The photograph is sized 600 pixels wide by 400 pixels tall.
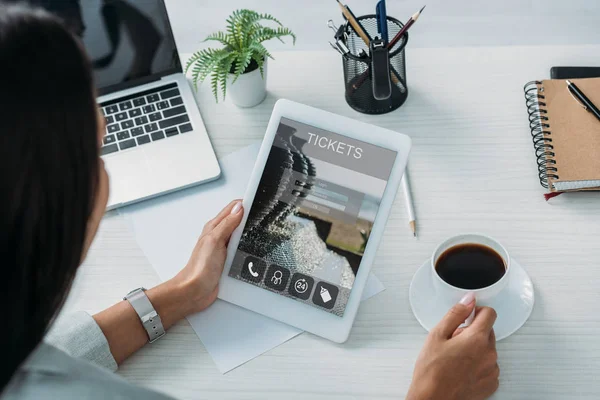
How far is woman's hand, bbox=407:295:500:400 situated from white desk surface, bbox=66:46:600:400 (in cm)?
4

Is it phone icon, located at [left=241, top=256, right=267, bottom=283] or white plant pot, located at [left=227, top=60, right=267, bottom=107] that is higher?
white plant pot, located at [left=227, top=60, right=267, bottom=107]

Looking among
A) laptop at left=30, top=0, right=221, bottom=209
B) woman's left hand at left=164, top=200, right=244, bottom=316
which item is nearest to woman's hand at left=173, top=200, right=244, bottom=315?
woman's left hand at left=164, top=200, right=244, bottom=316

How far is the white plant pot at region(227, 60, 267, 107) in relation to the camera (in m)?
1.10

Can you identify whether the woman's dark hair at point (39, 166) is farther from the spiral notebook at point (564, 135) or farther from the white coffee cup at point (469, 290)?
the spiral notebook at point (564, 135)

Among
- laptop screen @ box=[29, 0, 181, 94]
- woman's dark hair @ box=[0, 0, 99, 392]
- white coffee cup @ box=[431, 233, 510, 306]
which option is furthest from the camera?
laptop screen @ box=[29, 0, 181, 94]

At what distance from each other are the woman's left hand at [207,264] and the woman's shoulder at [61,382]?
0.24 meters

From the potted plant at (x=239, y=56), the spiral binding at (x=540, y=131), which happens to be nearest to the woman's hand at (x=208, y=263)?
the potted plant at (x=239, y=56)

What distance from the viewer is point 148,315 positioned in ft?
3.05

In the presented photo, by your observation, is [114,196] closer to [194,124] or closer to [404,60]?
[194,124]

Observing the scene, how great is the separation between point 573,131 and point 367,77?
33cm

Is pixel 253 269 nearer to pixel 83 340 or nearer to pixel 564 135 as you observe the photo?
pixel 83 340

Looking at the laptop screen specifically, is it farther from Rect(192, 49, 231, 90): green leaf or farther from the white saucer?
the white saucer

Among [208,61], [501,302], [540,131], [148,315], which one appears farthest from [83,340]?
[540,131]

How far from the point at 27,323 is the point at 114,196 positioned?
47 cm
